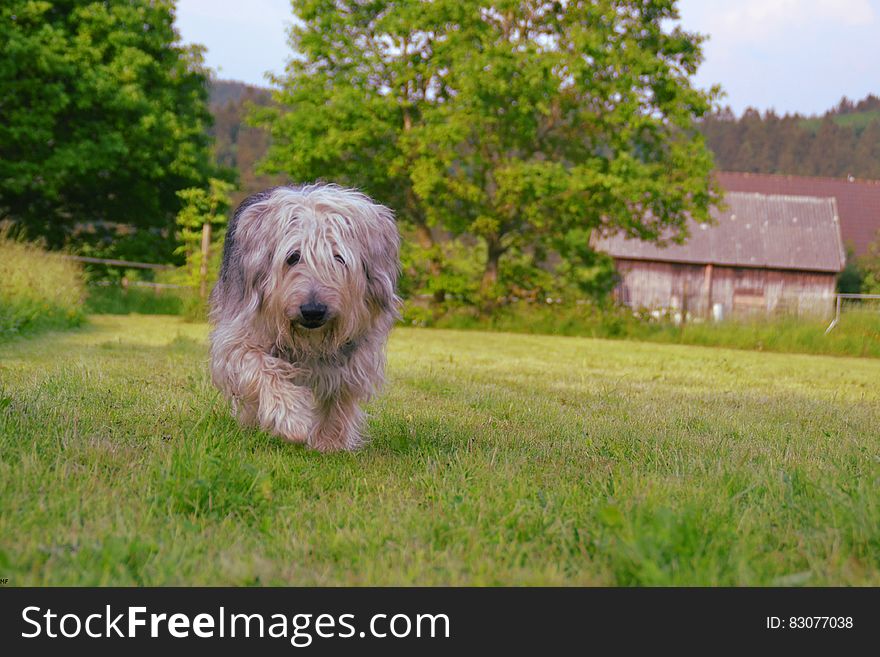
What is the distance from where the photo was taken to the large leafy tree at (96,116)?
23391 mm

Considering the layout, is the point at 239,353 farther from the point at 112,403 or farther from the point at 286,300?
the point at 112,403

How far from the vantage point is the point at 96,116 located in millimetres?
25203

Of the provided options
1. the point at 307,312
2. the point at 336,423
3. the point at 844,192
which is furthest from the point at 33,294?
the point at 844,192

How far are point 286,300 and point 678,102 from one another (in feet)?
58.1

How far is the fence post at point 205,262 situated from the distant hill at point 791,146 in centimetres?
6005

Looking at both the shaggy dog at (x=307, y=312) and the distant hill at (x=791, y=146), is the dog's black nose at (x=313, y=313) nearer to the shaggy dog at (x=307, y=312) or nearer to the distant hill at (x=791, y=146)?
the shaggy dog at (x=307, y=312)

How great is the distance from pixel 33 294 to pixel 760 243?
32446mm

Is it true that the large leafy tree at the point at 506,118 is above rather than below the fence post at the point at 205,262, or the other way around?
above

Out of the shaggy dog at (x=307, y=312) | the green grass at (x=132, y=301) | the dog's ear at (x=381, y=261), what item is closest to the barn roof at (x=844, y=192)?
the green grass at (x=132, y=301)

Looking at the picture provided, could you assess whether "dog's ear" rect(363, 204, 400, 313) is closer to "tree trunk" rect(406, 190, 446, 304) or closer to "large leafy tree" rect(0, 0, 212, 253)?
"tree trunk" rect(406, 190, 446, 304)

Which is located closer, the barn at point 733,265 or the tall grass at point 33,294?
the tall grass at point 33,294

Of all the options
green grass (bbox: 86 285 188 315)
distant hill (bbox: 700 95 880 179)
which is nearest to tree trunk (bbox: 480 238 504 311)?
green grass (bbox: 86 285 188 315)


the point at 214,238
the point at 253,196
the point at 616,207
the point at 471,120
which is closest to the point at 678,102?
the point at 616,207

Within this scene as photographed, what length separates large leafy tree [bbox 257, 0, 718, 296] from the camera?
1970cm
